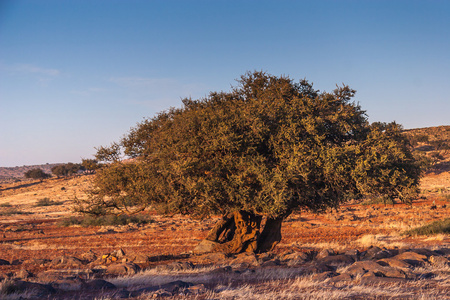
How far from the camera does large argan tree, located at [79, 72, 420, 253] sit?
13.1 meters

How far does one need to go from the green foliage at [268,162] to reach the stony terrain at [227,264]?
219cm

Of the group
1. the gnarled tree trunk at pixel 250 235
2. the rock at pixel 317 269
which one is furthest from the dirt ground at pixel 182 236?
the rock at pixel 317 269

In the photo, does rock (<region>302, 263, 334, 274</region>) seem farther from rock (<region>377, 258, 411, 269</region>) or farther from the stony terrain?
rock (<region>377, 258, 411, 269</region>)

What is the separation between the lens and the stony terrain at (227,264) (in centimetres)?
855

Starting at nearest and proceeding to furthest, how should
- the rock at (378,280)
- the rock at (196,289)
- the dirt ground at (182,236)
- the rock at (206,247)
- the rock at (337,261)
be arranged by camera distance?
the rock at (196,289), the rock at (378,280), the rock at (337,261), the rock at (206,247), the dirt ground at (182,236)

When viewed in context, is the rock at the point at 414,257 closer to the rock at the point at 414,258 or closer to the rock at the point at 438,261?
the rock at the point at 414,258

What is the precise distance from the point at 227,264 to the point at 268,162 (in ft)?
13.0

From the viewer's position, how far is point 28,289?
854 cm

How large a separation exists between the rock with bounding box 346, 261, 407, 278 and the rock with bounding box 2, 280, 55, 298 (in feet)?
24.7

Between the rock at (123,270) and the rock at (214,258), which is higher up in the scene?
the rock at (123,270)

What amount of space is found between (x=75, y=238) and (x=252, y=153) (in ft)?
54.2

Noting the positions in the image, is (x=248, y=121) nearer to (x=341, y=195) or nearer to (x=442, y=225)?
(x=341, y=195)

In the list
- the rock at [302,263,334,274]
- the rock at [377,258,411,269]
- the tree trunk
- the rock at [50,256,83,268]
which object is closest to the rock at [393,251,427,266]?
the rock at [377,258,411,269]

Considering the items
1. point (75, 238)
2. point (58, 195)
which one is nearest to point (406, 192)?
point (75, 238)
